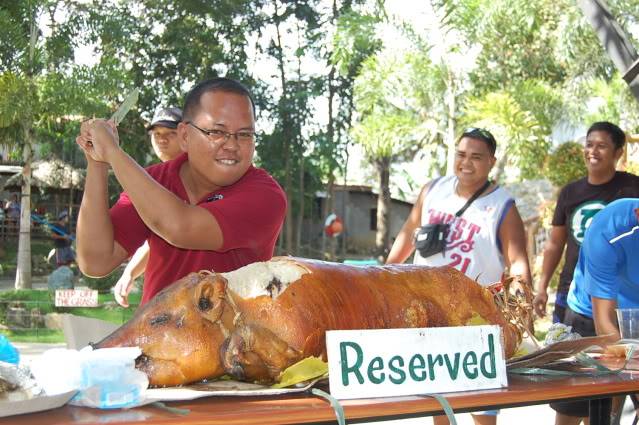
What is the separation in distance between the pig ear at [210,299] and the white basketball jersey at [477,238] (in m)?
2.54

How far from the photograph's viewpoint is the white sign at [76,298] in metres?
11.0

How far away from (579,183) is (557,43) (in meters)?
17.0

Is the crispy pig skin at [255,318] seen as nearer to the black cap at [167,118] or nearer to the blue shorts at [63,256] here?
the black cap at [167,118]

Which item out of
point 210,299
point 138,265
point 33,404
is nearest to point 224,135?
point 210,299

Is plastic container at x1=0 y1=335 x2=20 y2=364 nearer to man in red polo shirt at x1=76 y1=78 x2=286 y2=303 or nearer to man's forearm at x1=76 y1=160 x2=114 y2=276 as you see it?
man in red polo shirt at x1=76 y1=78 x2=286 y2=303

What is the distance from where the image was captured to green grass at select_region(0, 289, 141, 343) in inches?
422

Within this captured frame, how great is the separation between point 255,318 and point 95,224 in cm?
67

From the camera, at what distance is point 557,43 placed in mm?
20734

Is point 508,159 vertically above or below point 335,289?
above

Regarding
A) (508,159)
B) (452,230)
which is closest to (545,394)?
(452,230)

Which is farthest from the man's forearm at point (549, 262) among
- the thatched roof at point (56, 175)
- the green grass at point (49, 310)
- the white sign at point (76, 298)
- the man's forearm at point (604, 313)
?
the thatched roof at point (56, 175)

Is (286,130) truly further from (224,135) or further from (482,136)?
(224,135)

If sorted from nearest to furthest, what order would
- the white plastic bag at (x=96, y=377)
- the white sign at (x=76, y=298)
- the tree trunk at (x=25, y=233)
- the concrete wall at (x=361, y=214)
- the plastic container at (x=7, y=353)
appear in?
the white plastic bag at (x=96, y=377) → the plastic container at (x=7, y=353) → the white sign at (x=76, y=298) → the tree trunk at (x=25, y=233) → the concrete wall at (x=361, y=214)

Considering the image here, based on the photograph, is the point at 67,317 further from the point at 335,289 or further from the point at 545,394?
the point at 545,394
